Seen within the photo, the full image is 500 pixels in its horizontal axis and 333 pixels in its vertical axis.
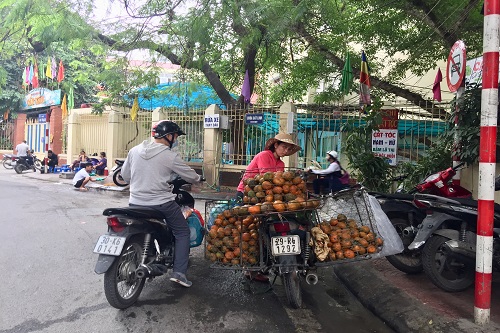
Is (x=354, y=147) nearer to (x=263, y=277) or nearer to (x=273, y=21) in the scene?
(x=273, y=21)

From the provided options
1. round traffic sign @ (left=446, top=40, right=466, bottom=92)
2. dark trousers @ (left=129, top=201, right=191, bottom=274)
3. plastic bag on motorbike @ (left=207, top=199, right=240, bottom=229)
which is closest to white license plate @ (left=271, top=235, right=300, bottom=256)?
plastic bag on motorbike @ (left=207, top=199, right=240, bottom=229)

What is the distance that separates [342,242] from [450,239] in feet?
3.67

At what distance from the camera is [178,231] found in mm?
3904

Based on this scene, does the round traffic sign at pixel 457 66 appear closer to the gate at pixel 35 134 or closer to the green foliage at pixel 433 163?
the green foliage at pixel 433 163

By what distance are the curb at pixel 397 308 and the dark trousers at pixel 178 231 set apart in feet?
6.08

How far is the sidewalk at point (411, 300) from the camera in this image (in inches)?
130

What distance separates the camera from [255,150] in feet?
40.8

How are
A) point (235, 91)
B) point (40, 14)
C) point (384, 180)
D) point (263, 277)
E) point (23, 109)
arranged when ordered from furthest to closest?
point (23, 109), point (235, 91), point (40, 14), point (384, 180), point (263, 277)

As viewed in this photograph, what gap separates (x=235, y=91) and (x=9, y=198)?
7.94 m

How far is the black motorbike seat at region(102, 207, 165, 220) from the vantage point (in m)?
3.58

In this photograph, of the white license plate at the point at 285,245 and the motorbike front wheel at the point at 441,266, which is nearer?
the white license plate at the point at 285,245

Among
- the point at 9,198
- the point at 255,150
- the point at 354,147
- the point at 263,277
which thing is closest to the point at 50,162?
the point at 9,198

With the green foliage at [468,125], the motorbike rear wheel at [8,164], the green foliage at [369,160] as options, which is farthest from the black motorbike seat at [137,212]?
the motorbike rear wheel at [8,164]

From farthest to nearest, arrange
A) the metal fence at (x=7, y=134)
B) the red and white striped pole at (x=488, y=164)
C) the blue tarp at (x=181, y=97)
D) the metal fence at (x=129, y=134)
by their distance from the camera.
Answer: the metal fence at (x=7, y=134), the metal fence at (x=129, y=134), the blue tarp at (x=181, y=97), the red and white striped pole at (x=488, y=164)
